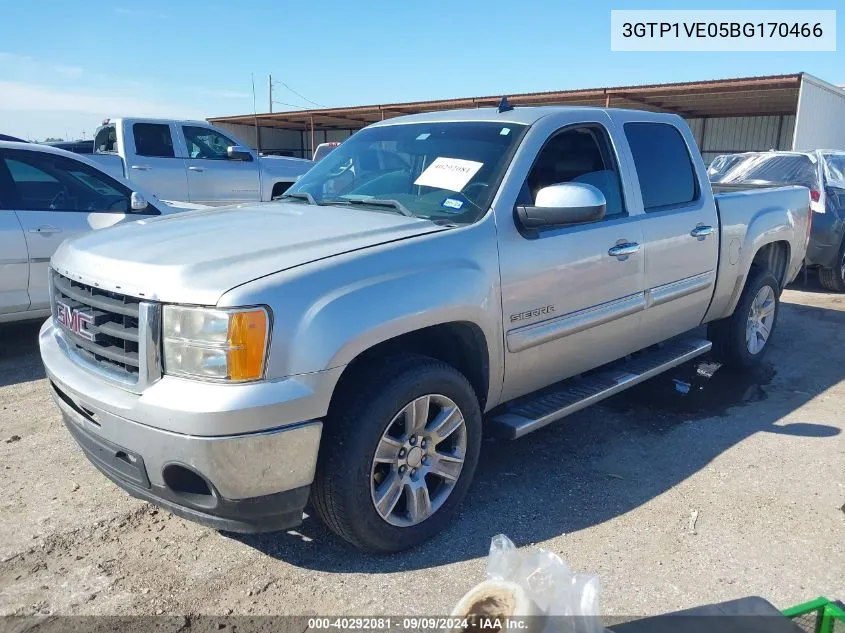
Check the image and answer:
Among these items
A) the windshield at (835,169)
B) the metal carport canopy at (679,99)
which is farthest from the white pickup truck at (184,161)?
the metal carport canopy at (679,99)

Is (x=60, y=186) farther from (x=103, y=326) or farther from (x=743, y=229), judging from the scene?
(x=743, y=229)

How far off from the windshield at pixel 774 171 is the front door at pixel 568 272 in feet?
19.3

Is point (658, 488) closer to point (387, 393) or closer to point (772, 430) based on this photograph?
point (772, 430)

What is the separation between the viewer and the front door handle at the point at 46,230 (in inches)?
216

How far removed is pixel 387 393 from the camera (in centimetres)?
274

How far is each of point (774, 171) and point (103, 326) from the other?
365 inches

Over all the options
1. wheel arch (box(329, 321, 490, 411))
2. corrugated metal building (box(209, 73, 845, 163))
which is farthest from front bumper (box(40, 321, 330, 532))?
corrugated metal building (box(209, 73, 845, 163))

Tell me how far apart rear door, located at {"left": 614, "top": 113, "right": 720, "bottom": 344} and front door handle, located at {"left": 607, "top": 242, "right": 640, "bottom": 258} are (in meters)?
0.13

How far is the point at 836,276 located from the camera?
880 cm

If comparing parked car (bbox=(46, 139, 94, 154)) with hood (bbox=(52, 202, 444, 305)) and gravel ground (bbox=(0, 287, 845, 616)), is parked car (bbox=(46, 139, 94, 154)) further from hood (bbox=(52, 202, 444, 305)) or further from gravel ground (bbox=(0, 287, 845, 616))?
hood (bbox=(52, 202, 444, 305))

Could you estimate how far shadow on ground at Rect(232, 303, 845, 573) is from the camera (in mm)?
3084

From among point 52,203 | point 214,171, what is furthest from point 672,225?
point 214,171

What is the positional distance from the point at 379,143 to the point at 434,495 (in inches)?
84.7

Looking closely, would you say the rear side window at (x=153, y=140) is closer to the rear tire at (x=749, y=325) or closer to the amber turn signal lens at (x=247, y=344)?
the rear tire at (x=749, y=325)
